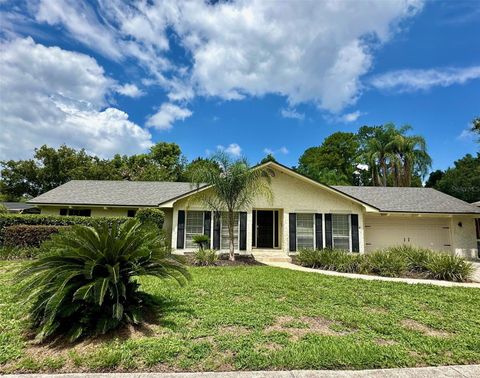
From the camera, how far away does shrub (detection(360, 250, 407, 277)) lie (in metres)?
10.2

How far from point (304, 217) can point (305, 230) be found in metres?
0.68

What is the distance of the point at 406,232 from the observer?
16.5 m

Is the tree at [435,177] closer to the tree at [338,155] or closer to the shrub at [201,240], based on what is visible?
the tree at [338,155]

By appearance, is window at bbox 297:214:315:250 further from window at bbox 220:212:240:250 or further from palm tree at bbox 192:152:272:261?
palm tree at bbox 192:152:272:261

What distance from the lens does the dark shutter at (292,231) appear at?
14703 mm

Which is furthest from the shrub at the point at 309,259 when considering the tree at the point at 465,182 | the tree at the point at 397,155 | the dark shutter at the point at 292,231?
the tree at the point at 465,182

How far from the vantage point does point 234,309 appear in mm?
5566

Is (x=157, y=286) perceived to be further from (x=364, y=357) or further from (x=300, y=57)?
(x=300, y=57)

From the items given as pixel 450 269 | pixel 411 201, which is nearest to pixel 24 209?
pixel 450 269

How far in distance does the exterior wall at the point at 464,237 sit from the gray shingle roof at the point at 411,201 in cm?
82

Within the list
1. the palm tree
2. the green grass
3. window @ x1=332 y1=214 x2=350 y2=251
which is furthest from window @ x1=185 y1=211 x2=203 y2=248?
the green grass

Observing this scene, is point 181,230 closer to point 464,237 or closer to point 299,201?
point 299,201

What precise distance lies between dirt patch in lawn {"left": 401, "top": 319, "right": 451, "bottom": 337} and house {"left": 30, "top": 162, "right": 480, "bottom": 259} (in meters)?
9.46

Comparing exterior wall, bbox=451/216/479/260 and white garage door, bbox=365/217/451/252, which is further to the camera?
white garage door, bbox=365/217/451/252
